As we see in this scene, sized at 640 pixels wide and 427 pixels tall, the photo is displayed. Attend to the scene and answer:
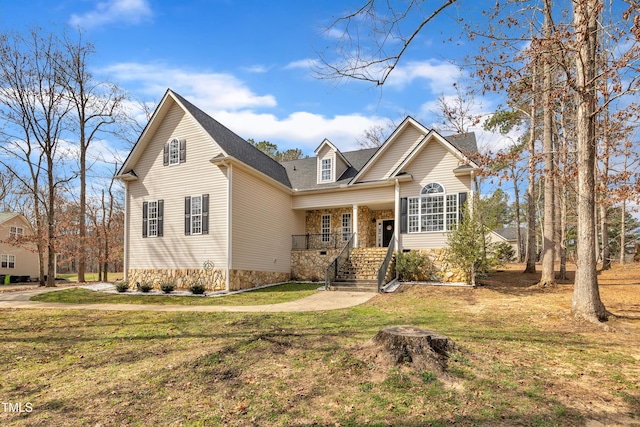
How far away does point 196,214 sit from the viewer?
52.8ft

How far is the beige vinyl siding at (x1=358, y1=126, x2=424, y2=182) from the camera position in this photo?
17.9 metres

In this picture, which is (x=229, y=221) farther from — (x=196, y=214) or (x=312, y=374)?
(x=312, y=374)

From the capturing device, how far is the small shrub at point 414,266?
1577 centimetres

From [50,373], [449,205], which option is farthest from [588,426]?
[449,205]

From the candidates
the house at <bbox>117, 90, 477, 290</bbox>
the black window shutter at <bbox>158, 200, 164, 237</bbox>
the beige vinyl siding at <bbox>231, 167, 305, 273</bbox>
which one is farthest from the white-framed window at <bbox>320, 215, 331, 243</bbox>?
the black window shutter at <bbox>158, 200, 164, 237</bbox>

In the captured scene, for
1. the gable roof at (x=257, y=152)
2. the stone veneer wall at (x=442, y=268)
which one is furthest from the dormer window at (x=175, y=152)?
the stone veneer wall at (x=442, y=268)

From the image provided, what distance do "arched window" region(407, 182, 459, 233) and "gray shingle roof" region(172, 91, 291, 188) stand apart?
7.05 m

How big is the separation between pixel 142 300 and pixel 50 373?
801 centimetres

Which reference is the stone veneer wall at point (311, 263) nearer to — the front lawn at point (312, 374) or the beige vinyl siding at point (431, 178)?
the beige vinyl siding at point (431, 178)

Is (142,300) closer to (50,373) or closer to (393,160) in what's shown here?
(50,373)

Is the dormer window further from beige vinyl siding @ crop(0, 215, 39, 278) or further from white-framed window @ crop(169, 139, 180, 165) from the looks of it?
beige vinyl siding @ crop(0, 215, 39, 278)

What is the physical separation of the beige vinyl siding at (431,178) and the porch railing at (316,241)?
4090mm

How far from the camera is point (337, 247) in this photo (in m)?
19.0

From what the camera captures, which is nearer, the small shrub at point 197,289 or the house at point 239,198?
the small shrub at point 197,289
